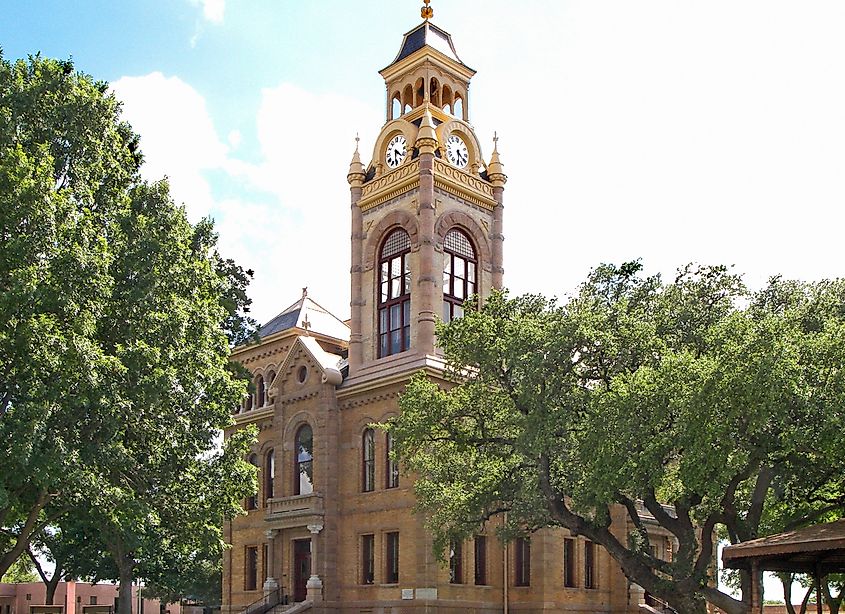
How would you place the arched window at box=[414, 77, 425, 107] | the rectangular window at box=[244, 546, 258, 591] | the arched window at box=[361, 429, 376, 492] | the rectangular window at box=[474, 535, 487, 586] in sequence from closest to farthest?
the rectangular window at box=[474, 535, 487, 586]
the arched window at box=[361, 429, 376, 492]
the rectangular window at box=[244, 546, 258, 591]
the arched window at box=[414, 77, 425, 107]

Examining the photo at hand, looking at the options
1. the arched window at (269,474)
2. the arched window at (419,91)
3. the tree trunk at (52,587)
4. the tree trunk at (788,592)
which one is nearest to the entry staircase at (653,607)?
the tree trunk at (788,592)

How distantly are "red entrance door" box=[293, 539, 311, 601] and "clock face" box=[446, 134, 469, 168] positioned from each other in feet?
57.7

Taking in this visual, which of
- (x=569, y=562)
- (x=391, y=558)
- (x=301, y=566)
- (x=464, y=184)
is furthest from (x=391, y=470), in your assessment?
(x=464, y=184)

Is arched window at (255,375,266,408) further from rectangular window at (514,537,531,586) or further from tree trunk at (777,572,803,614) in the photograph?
tree trunk at (777,572,803,614)

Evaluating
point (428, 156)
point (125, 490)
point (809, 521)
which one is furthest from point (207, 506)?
point (428, 156)

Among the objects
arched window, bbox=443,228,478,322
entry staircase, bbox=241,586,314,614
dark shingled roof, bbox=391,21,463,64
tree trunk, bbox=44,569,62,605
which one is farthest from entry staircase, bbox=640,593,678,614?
tree trunk, bbox=44,569,62,605

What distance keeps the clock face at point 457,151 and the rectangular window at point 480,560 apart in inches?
638

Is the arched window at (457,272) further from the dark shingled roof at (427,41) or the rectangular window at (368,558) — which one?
the rectangular window at (368,558)

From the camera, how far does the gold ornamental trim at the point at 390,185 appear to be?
143ft

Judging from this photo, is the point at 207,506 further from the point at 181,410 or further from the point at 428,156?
the point at 428,156

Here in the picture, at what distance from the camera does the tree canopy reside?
851 inches

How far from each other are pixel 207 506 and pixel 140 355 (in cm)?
440

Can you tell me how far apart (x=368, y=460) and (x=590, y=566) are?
35.0 feet

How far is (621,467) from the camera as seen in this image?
78.4ft
